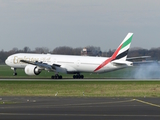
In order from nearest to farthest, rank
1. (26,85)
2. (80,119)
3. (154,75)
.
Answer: (80,119) → (26,85) → (154,75)

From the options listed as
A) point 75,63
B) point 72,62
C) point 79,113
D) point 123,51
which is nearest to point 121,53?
point 123,51

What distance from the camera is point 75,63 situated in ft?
239

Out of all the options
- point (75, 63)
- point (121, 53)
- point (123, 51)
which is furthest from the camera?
point (75, 63)

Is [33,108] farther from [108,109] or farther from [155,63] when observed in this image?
[155,63]

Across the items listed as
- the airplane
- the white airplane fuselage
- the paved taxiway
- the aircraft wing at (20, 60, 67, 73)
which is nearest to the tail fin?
the airplane

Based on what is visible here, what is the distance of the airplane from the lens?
7006 cm

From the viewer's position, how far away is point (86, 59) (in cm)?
7231

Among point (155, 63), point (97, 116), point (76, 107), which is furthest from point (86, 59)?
point (97, 116)

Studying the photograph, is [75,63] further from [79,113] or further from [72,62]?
[79,113]

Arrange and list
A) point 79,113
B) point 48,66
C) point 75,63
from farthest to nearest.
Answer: point 75,63
point 48,66
point 79,113

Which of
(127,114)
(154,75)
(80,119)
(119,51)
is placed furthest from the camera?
(154,75)

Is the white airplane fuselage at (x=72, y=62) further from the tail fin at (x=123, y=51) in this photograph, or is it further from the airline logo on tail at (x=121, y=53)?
the tail fin at (x=123, y=51)

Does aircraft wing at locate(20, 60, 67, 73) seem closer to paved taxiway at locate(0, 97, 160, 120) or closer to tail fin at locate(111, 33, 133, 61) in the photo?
tail fin at locate(111, 33, 133, 61)

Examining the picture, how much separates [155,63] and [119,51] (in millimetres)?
14142
